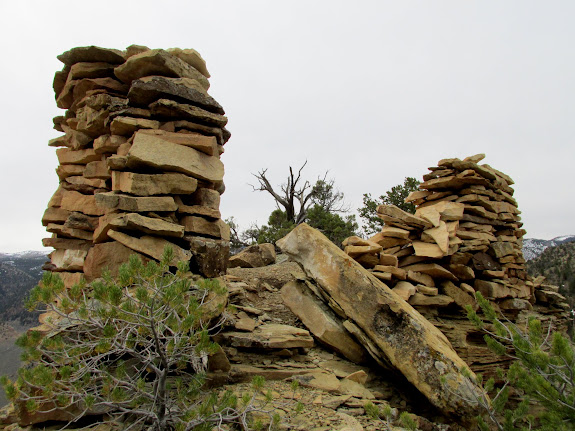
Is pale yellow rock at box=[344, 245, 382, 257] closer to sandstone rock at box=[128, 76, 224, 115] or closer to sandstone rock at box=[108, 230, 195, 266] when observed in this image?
sandstone rock at box=[108, 230, 195, 266]

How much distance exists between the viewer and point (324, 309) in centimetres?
566

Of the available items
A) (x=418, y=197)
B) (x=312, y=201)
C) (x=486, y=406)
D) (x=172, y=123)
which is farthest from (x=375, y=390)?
(x=312, y=201)

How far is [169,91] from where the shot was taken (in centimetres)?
486

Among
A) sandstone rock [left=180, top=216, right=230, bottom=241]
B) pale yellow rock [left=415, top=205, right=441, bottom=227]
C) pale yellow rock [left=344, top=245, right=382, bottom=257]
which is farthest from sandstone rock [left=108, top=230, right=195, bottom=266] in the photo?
pale yellow rock [left=415, top=205, right=441, bottom=227]

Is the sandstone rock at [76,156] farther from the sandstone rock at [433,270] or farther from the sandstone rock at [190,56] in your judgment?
the sandstone rock at [433,270]

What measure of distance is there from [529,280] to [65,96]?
10.3 m

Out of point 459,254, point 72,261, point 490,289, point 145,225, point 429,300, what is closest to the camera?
point 145,225

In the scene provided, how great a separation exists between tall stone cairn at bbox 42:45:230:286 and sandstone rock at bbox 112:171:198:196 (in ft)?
0.04

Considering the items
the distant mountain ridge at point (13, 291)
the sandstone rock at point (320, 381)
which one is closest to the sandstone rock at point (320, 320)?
the sandstone rock at point (320, 381)

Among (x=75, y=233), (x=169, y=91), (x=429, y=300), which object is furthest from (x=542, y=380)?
(x=75, y=233)

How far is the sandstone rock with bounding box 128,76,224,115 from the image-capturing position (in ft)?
15.6

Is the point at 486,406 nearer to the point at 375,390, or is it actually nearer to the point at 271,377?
the point at 375,390

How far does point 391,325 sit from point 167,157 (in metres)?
3.68

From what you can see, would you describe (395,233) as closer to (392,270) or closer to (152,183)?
(392,270)
